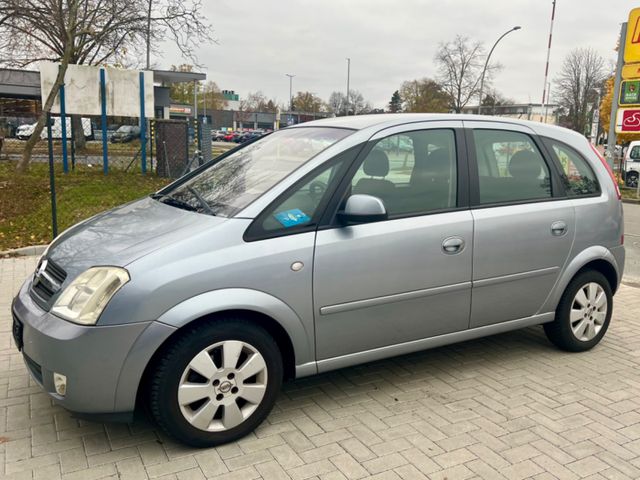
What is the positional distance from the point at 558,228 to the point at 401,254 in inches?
57.0

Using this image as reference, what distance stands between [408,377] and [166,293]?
6.51 ft

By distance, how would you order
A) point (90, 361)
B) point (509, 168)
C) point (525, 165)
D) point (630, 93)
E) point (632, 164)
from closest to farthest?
1. point (90, 361)
2. point (509, 168)
3. point (525, 165)
4. point (630, 93)
5. point (632, 164)

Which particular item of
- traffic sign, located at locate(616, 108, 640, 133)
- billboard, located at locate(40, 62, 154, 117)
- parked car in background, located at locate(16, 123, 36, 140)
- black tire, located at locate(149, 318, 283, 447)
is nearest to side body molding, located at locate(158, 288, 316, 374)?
black tire, located at locate(149, 318, 283, 447)

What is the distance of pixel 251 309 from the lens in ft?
9.56

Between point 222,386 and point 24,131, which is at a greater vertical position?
point 24,131

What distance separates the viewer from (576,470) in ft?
9.40

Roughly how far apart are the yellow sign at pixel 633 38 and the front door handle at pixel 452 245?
13.6 metres

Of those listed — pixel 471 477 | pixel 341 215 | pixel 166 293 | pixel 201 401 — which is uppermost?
pixel 341 215

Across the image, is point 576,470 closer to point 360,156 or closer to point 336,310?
point 336,310

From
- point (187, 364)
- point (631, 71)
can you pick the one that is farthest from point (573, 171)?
point (631, 71)

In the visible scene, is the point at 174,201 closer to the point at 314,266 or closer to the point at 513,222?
the point at 314,266

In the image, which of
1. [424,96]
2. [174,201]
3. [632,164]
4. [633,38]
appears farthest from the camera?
[424,96]

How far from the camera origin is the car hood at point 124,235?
2.87 m

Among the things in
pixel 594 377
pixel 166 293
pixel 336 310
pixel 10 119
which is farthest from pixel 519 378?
pixel 10 119
